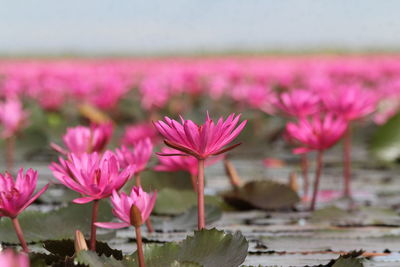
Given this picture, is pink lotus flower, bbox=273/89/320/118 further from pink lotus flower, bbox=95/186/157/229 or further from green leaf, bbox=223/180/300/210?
pink lotus flower, bbox=95/186/157/229

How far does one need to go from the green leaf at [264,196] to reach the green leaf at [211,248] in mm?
1108

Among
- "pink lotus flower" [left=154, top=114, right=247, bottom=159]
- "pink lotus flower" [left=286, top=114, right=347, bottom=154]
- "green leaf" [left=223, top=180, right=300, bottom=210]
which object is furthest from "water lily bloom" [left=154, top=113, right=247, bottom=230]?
"green leaf" [left=223, top=180, right=300, bottom=210]

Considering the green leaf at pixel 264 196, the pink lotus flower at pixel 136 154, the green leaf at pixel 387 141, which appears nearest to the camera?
the pink lotus flower at pixel 136 154

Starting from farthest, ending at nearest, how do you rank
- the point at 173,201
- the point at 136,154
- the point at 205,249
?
the point at 173,201 → the point at 136,154 → the point at 205,249

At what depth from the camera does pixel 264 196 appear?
2596 millimetres

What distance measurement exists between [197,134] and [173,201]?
42.4 inches

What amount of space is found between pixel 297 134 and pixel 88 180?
101 cm

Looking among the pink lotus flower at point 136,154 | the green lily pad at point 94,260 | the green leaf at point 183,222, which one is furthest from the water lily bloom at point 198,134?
the green leaf at point 183,222

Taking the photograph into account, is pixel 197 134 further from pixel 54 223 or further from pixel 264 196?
pixel 264 196

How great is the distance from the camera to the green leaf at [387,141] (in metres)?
3.94

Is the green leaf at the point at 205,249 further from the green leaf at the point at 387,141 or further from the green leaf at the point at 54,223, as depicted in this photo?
the green leaf at the point at 387,141

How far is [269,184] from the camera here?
8.48ft

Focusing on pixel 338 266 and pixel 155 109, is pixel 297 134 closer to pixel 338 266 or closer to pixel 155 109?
pixel 338 266

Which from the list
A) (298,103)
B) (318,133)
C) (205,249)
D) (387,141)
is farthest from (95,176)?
(387,141)
